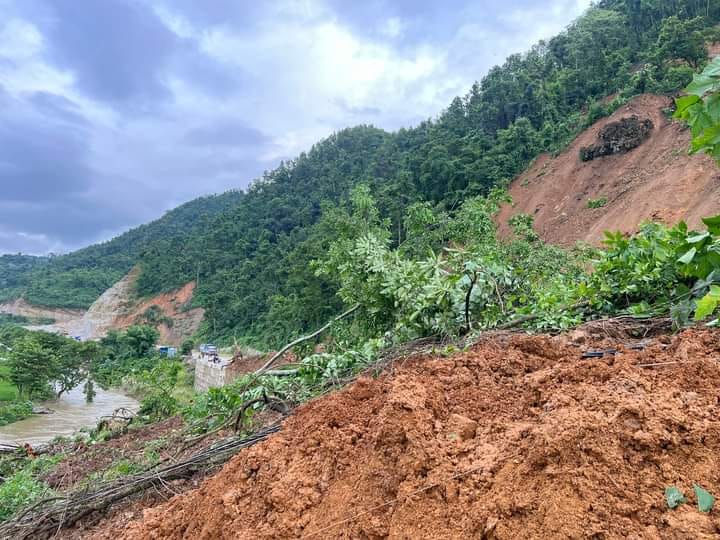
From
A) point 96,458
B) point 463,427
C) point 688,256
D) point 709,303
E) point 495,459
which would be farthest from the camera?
point 96,458

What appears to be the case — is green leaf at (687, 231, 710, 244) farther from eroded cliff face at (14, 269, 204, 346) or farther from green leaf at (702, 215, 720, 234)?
eroded cliff face at (14, 269, 204, 346)

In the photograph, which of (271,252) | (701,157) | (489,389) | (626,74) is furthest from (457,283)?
(271,252)

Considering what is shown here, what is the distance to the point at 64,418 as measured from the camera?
70.7ft

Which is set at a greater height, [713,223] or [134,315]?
[134,315]

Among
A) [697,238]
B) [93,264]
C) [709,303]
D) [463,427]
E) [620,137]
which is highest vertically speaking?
[93,264]

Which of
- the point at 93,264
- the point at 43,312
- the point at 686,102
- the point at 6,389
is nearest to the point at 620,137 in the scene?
the point at 686,102

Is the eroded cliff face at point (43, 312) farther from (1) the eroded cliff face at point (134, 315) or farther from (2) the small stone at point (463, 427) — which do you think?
(2) the small stone at point (463, 427)

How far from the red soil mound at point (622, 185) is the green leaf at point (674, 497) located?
16.8 metres

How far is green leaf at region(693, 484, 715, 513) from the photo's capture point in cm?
94

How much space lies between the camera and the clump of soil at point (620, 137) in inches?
950

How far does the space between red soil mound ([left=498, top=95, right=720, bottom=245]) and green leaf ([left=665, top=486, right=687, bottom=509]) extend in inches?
663

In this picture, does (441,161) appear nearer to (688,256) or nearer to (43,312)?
(688,256)

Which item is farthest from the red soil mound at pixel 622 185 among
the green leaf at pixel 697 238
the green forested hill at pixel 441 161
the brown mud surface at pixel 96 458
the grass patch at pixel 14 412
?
the grass patch at pixel 14 412

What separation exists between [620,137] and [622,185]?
12.0 ft
